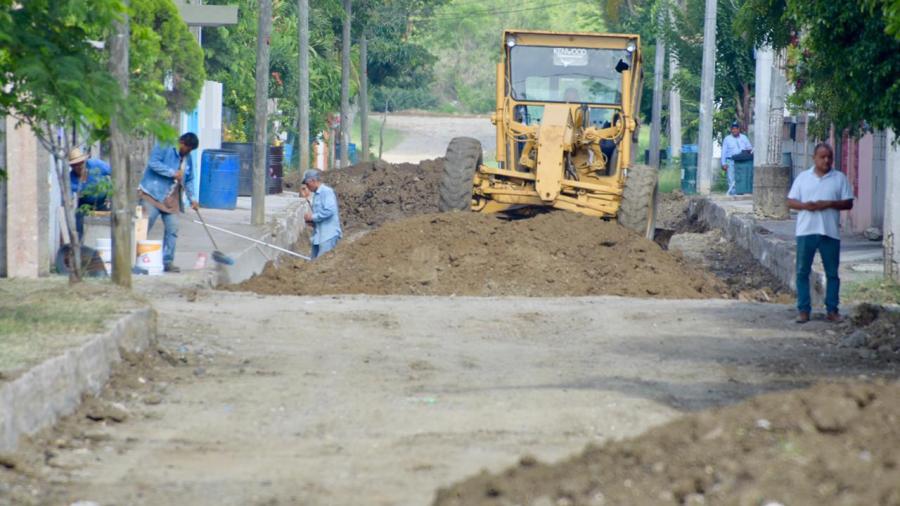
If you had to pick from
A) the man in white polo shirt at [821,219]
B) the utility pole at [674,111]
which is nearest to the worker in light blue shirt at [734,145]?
the utility pole at [674,111]

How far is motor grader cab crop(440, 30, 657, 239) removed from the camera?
19938 mm

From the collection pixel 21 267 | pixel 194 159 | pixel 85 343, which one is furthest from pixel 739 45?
pixel 85 343

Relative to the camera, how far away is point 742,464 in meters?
5.68

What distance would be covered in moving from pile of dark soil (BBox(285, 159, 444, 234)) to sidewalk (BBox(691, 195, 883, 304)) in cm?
660

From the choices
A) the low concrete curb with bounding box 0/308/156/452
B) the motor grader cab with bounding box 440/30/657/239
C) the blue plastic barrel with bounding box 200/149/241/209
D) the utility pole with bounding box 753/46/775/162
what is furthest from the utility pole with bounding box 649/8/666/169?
the low concrete curb with bounding box 0/308/156/452

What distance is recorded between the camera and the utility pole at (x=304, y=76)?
3222 cm

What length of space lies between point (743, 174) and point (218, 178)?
45.6 feet

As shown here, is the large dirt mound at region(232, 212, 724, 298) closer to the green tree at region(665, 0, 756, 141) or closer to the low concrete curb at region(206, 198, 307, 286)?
the low concrete curb at region(206, 198, 307, 286)

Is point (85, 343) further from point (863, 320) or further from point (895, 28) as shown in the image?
point (863, 320)

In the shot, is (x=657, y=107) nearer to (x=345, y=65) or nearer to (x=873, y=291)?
(x=345, y=65)

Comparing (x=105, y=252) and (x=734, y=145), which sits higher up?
(x=734, y=145)

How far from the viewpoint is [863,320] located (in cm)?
1309

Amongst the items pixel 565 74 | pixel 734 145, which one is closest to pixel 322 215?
pixel 565 74

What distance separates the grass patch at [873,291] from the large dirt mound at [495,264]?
197 centimetres
